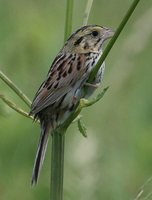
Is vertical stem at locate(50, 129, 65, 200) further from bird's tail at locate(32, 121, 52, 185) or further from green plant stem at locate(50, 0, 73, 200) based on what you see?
bird's tail at locate(32, 121, 52, 185)

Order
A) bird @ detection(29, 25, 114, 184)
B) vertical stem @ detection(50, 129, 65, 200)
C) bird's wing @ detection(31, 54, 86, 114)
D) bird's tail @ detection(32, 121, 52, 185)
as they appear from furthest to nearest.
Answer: bird's wing @ detection(31, 54, 86, 114), bird @ detection(29, 25, 114, 184), bird's tail @ detection(32, 121, 52, 185), vertical stem @ detection(50, 129, 65, 200)

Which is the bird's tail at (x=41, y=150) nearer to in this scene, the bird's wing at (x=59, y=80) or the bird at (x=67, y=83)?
the bird at (x=67, y=83)

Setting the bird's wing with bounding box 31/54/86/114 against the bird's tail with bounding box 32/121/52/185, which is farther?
the bird's wing with bounding box 31/54/86/114

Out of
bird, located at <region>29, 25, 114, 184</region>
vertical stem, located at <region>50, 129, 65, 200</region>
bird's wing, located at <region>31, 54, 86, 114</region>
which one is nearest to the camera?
vertical stem, located at <region>50, 129, 65, 200</region>

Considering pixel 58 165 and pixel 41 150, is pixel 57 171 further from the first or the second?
pixel 41 150

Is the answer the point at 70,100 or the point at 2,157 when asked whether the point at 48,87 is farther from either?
the point at 2,157

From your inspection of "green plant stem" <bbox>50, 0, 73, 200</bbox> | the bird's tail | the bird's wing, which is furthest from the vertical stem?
the bird's wing

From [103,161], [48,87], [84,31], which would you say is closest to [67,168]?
[103,161]

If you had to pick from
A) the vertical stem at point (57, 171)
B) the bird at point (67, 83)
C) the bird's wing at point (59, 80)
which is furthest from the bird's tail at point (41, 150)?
the vertical stem at point (57, 171)
